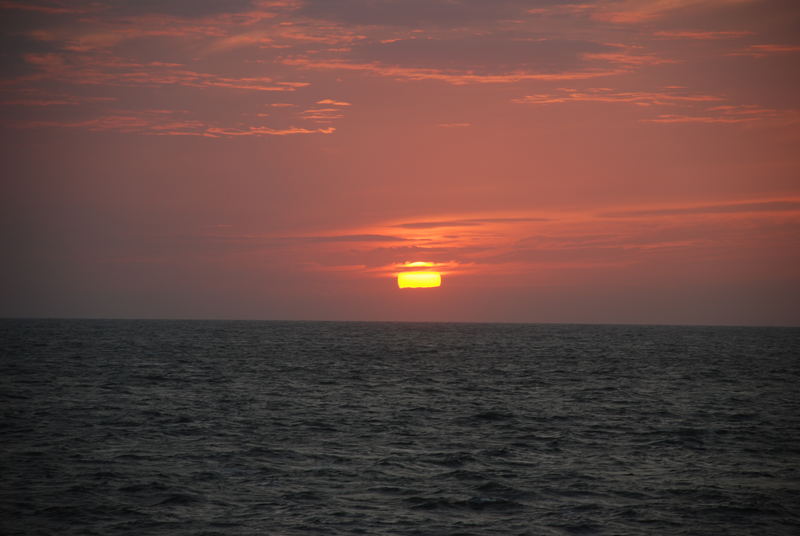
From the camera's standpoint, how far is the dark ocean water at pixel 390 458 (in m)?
19.1

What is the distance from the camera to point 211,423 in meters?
33.0

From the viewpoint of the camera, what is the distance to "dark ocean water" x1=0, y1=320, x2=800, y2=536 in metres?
19.1

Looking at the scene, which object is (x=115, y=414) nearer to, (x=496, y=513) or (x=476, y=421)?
(x=476, y=421)

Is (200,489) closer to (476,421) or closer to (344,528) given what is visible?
(344,528)

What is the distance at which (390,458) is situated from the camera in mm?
26078

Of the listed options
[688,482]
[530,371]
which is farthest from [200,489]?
[530,371]

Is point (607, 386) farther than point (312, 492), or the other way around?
point (607, 386)

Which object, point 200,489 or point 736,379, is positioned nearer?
point 200,489

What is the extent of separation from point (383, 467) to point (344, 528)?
6573 millimetres

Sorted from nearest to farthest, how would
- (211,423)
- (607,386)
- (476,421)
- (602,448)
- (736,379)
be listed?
(602,448) < (211,423) < (476,421) < (607,386) < (736,379)

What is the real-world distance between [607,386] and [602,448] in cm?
2539

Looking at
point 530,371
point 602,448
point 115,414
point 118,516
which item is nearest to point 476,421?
point 602,448

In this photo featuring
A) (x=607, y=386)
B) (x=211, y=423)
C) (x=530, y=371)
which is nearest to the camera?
(x=211, y=423)

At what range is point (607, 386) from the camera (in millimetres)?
53062
